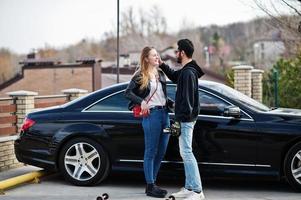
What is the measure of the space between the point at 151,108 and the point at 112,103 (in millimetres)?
977

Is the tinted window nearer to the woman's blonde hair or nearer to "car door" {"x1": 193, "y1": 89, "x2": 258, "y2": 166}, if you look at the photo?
"car door" {"x1": 193, "y1": 89, "x2": 258, "y2": 166}

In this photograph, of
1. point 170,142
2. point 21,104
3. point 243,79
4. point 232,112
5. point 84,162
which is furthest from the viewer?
point 243,79

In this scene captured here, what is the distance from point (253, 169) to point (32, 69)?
108 feet

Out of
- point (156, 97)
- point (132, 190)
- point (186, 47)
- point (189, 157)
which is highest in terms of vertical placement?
point (186, 47)

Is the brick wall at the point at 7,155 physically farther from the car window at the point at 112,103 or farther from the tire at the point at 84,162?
the car window at the point at 112,103

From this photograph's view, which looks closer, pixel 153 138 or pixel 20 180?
pixel 153 138

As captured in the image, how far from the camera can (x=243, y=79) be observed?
15.2 m

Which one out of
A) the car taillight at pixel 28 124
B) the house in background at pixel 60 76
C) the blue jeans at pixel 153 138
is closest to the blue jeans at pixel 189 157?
the blue jeans at pixel 153 138

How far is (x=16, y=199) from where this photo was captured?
643 centimetres

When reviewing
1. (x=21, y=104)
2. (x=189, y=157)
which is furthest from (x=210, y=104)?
(x=21, y=104)

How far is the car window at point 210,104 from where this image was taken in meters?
6.82

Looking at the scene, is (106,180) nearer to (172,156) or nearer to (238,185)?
(172,156)

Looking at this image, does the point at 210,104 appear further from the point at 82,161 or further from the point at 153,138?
the point at 82,161

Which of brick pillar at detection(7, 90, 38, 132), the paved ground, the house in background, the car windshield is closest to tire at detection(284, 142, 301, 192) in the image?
the paved ground
